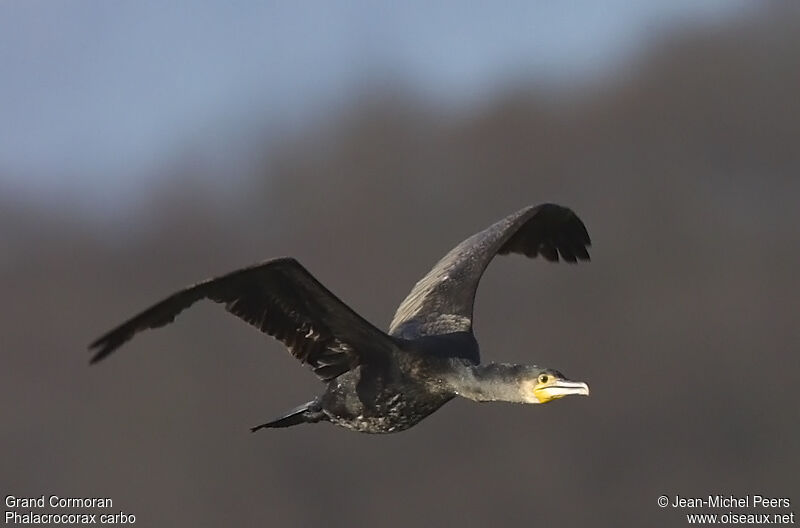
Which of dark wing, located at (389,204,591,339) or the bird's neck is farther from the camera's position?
dark wing, located at (389,204,591,339)

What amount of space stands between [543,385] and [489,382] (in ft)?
1.55

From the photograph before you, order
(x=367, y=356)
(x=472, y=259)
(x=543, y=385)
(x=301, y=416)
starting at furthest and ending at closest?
(x=472, y=259), (x=301, y=416), (x=367, y=356), (x=543, y=385)

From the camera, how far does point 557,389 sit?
527 inches

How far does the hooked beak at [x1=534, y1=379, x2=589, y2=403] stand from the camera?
13.2 metres

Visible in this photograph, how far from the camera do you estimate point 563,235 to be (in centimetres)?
1689

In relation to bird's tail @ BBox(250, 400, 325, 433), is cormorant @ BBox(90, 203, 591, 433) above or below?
above

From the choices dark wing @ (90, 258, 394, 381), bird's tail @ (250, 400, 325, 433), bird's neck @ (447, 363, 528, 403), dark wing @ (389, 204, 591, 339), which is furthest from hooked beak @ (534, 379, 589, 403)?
bird's tail @ (250, 400, 325, 433)

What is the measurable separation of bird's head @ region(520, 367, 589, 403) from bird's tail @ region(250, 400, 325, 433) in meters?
1.86

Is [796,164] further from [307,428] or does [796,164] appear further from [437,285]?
[437,285]

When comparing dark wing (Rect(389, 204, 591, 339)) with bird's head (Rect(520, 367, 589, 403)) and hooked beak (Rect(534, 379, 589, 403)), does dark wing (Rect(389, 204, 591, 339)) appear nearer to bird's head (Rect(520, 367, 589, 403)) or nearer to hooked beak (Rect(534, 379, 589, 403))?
bird's head (Rect(520, 367, 589, 403))

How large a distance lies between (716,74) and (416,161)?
1068cm

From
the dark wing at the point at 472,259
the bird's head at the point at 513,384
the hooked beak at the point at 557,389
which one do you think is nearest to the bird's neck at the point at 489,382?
the bird's head at the point at 513,384

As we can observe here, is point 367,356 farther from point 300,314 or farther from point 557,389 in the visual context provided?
point 557,389

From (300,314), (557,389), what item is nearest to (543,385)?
(557,389)
